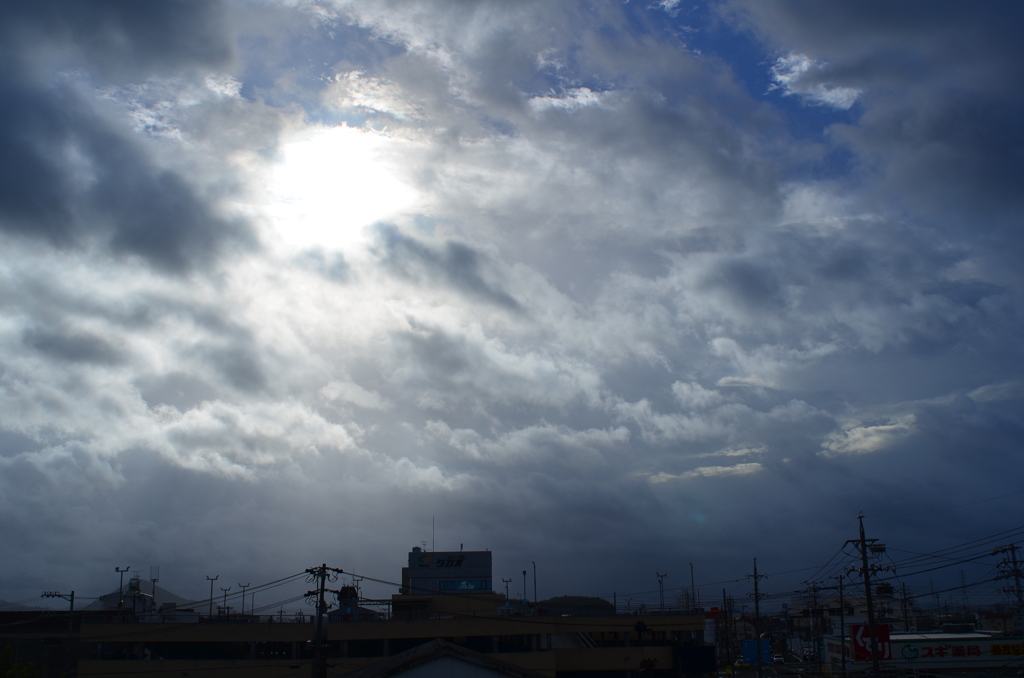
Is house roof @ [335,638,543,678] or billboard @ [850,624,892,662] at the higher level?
house roof @ [335,638,543,678]

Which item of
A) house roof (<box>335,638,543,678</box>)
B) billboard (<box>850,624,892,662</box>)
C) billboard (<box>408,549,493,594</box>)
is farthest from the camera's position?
billboard (<box>408,549,493,594</box>)

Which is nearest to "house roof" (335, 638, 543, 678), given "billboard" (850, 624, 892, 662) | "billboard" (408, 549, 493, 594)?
"billboard" (850, 624, 892, 662)

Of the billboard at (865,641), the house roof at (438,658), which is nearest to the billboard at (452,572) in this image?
the billboard at (865,641)

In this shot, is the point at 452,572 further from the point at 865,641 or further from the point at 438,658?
the point at 438,658

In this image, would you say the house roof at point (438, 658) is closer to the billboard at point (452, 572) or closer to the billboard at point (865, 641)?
the billboard at point (865, 641)

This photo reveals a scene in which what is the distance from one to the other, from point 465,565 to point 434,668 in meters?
71.7

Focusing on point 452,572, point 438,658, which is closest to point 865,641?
point 452,572

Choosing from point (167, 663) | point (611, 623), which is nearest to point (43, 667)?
point (167, 663)

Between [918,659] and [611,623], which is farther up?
[611,623]

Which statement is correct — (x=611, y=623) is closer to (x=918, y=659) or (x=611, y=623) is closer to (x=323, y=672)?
(x=323, y=672)

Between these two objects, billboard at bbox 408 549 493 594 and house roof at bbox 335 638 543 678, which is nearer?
house roof at bbox 335 638 543 678

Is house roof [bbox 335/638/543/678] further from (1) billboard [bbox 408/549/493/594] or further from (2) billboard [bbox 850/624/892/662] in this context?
(1) billboard [bbox 408/549/493/594]

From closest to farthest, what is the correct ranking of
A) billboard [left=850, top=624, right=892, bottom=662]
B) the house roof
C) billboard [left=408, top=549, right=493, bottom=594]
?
1. the house roof
2. billboard [left=850, top=624, right=892, bottom=662]
3. billboard [left=408, top=549, right=493, bottom=594]

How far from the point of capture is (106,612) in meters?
86.8
